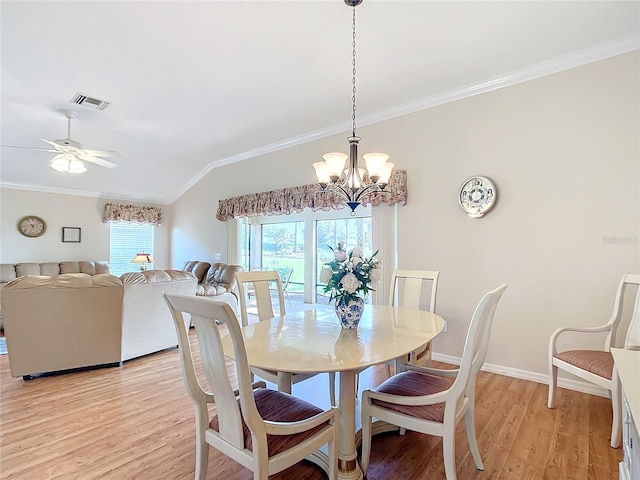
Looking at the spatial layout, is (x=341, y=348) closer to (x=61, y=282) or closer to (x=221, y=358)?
(x=221, y=358)

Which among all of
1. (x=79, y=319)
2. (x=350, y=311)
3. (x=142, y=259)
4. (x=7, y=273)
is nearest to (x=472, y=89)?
(x=350, y=311)

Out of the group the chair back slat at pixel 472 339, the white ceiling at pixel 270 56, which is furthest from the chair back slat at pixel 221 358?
the white ceiling at pixel 270 56

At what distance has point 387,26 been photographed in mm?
2562

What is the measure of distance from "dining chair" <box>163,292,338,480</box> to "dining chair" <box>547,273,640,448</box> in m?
1.85

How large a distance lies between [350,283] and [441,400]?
0.75 metres

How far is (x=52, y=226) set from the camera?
6.50 metres

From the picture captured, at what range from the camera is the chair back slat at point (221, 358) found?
121cm

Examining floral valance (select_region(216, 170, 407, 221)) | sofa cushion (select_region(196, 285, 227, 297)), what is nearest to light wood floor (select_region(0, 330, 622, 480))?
sofa cushion (select_region(196, 285, 227, 297))

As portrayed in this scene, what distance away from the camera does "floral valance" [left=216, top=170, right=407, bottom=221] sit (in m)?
3.91

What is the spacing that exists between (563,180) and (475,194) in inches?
28.4

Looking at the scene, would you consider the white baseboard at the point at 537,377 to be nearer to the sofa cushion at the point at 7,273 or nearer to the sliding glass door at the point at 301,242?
the sliding glass door at the point at 301,242

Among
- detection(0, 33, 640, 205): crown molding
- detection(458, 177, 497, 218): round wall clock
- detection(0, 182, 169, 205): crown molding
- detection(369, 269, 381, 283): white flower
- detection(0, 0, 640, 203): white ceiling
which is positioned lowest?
detection(369, 269, 381, 283): white flower

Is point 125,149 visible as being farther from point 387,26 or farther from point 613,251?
point 613,251

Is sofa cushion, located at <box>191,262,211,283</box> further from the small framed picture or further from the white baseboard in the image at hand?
the white baseboard
